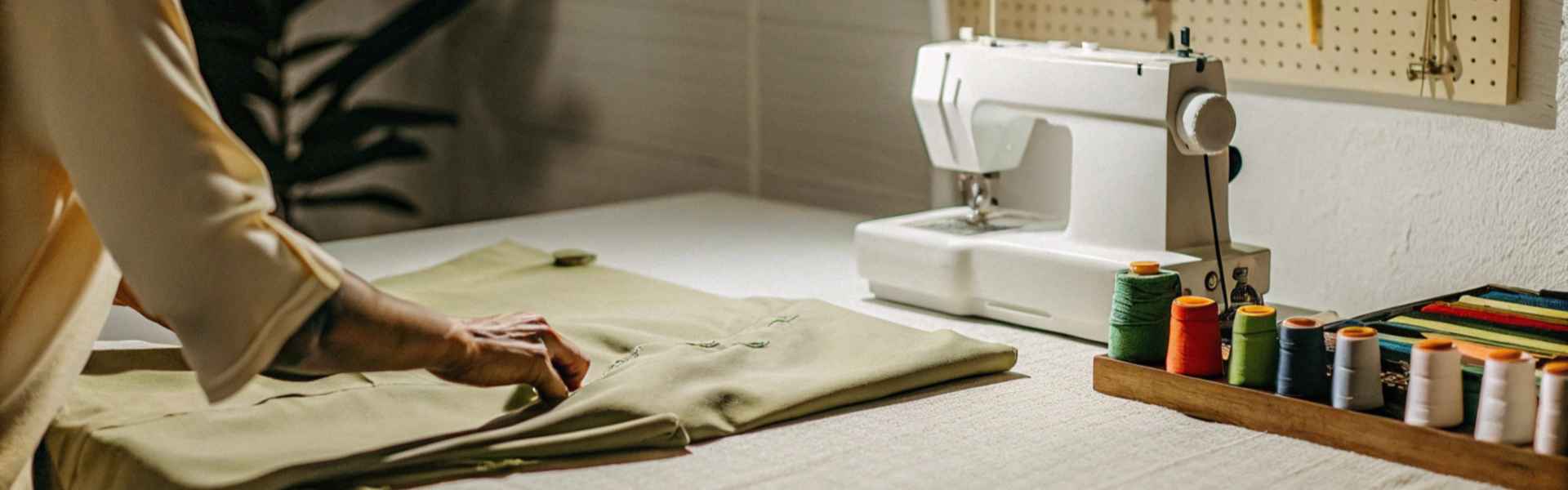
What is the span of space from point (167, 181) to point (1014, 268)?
0.90 m

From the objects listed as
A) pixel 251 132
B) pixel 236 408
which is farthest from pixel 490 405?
pixel 251 132

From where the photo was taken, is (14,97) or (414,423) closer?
(14,97)

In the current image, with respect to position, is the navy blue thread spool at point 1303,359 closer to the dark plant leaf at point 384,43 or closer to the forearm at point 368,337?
the forearm at point 368,337

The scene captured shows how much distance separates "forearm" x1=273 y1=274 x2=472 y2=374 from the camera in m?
1.12

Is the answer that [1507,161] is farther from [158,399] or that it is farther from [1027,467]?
[158,399]

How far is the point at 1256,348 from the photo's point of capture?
1311 mm

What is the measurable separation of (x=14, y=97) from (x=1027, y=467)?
2.55 feet

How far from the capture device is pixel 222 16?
10.2 feet

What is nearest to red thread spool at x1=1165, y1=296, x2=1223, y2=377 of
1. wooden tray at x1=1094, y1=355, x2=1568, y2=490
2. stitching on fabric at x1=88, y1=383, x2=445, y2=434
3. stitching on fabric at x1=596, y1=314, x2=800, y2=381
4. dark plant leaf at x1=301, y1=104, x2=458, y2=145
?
wooden tray at x1=1094, y1=355, x2=1568, y2=490

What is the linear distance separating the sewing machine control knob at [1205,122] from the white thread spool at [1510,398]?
1.50 feet

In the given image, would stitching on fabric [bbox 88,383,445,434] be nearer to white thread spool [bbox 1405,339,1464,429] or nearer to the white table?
the white table

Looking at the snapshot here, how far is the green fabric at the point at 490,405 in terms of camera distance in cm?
119

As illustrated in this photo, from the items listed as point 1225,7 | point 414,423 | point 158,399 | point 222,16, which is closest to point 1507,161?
point 1225,7

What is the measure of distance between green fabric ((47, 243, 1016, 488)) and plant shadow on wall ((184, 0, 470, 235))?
1.68 metres
